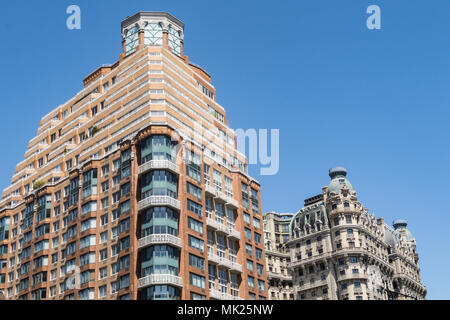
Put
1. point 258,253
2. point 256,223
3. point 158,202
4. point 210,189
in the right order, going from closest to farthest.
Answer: point 158,202 → point 210,189 → point 258,253 → point 256,223

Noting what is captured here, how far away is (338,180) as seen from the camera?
16362cm

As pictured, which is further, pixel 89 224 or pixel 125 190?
pixel 89 224

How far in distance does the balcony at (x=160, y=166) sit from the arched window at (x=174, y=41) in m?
37.7

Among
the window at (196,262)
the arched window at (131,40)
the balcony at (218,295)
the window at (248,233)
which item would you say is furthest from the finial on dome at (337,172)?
the window at (196,262)

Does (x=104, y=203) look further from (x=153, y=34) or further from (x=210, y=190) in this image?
(x=153, y=34)

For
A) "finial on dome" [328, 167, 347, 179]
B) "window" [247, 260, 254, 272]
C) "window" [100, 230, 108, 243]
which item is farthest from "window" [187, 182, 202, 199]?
"finial on dome" [328, 167, 347, 179]

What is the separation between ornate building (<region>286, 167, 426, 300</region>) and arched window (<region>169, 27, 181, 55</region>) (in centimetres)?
6003

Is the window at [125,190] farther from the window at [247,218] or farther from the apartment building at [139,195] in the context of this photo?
the window at [247,218]

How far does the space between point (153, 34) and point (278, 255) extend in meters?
74.3

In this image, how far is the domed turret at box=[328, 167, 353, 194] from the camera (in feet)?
523

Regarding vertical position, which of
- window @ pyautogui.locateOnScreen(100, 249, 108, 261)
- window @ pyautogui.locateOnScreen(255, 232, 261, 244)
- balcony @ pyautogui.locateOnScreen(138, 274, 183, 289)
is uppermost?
window @ pyautogui.locateOnScreen(255, 232, 261, 244)

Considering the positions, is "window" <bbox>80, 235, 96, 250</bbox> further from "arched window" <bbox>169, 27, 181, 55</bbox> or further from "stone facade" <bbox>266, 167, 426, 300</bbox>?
"stone facade" <bbox>266, 167, 426, 300</bbox>

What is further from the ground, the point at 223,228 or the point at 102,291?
the point at 223,228

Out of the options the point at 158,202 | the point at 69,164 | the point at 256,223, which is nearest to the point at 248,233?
the point at 256,223
